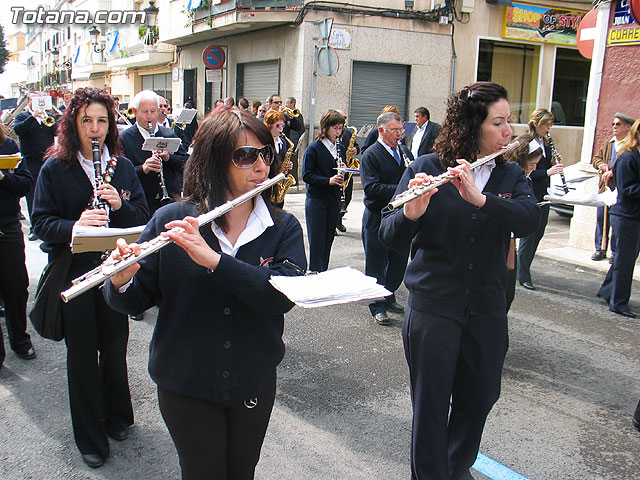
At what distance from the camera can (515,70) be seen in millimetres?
17969

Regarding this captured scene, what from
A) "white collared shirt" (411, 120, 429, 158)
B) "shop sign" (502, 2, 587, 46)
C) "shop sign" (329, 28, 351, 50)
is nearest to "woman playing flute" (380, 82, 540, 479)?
"white collared shirt" (411, 120, 429, 158)

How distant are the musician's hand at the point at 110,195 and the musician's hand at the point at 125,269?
1278 millimetres

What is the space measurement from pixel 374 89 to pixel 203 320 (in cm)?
1514

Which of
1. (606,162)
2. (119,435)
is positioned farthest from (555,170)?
(119,435)

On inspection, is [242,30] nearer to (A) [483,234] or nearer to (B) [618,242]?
(B) [618,242]

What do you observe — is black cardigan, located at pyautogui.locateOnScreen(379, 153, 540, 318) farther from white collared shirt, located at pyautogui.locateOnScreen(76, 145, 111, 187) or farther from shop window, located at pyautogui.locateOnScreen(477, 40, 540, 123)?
shop window, located at pyautogui.locateOnScreen(477, 40, 540, 123)

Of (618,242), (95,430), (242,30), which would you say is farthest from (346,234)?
(242,30)

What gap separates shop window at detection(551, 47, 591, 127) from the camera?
18.3 metres

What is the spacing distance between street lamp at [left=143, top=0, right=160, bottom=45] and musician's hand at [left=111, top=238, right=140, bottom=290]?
25352mm

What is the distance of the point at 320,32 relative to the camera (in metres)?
13.6

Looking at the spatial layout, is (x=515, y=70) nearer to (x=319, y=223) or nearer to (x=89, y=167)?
(x=319, y=223)

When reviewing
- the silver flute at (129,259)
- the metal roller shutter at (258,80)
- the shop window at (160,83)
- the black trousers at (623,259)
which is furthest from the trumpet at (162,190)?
the shop window at (160,83)

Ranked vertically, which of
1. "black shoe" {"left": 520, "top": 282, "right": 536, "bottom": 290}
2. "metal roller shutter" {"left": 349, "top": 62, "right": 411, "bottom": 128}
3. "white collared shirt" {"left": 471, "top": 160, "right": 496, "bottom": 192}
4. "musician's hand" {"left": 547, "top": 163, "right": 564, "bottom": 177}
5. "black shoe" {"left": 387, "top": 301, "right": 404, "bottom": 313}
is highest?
"metal roller shutter" {"left": 349, "top": 62, "right": 411, "bottom": 128}

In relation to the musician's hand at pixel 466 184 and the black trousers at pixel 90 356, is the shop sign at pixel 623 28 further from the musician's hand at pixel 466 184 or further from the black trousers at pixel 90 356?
the black trousers at pixel 90 356
